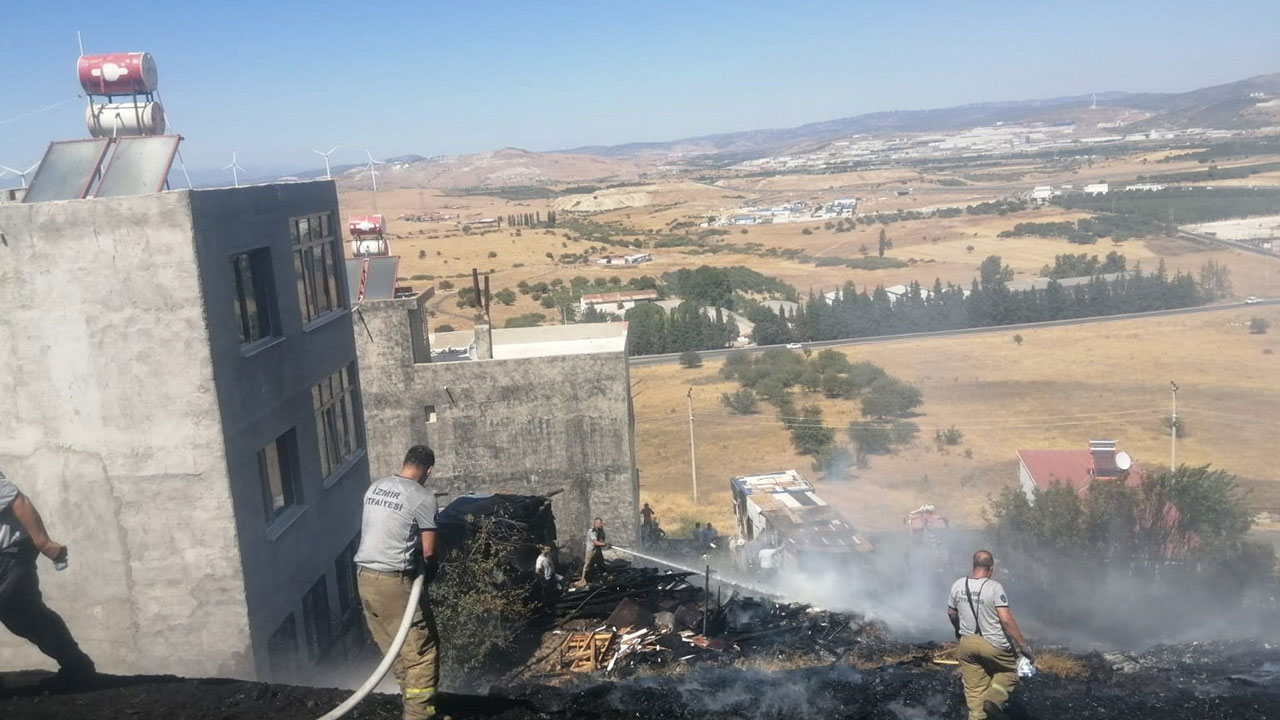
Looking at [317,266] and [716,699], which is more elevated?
[317,266]

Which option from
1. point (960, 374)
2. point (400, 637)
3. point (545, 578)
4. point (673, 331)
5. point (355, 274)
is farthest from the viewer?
point (673, 331)

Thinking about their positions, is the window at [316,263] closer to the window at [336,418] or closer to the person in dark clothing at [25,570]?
the window at [336,418]

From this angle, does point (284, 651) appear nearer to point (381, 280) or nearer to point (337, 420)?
point (337, 420)

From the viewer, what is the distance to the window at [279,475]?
31.6 ft

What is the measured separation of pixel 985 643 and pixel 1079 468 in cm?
1976

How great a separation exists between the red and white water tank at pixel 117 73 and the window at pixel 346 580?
580cm

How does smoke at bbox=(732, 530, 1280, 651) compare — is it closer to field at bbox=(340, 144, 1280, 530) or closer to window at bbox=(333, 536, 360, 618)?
field at bbox=(340, 144, 1280, 530)

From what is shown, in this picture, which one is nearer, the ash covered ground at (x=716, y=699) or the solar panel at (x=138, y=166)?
the ash covered ground at (x=716, y=699)

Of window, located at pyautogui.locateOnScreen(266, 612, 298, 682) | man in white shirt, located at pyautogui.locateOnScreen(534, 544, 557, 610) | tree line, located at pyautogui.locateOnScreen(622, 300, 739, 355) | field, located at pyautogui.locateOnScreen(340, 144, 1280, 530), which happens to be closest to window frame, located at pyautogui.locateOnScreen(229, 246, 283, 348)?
window, located at pyautogui.locateOnScreen(266, 612, 298, 682)

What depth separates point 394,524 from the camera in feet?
16.1

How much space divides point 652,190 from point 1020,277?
101 metres

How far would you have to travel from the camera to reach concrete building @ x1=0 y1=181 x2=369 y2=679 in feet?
26.3

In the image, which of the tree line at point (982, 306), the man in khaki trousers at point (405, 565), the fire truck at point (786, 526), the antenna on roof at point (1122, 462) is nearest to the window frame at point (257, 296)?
the man in khaki trousers at point (405, 565)

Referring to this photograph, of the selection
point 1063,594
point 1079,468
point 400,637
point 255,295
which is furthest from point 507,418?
point 1079,468
